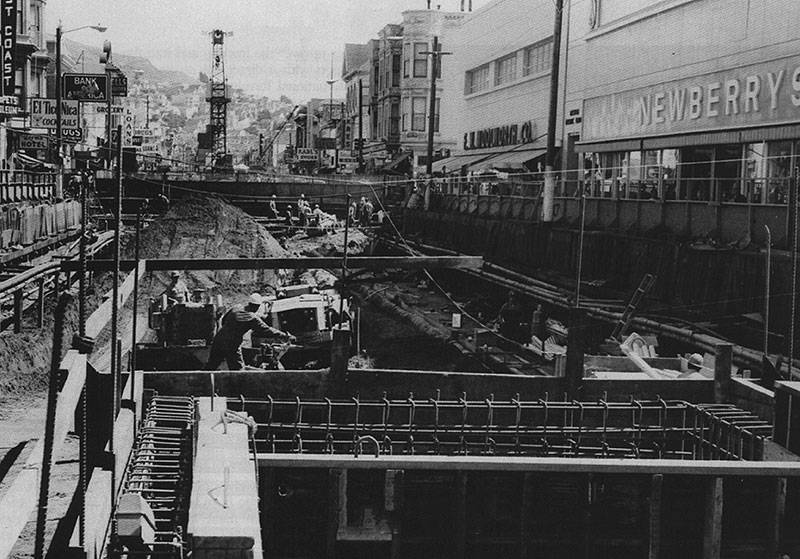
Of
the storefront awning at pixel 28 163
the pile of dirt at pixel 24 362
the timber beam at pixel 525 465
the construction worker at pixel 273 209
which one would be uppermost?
the storefront awning at pixel 28 163

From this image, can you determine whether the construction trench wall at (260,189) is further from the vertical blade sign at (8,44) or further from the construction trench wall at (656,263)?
the vertical blade sign at (8,44)

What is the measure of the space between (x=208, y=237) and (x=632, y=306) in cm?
2949

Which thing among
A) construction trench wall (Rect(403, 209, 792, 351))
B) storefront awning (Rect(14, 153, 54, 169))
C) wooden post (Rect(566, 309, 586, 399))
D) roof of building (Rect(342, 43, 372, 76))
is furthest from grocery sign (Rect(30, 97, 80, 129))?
roof of building (Rect(342, 43, 372, 76))

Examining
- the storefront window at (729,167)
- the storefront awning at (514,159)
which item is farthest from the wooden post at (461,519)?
the storefront awning at (514,159)

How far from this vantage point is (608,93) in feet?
134

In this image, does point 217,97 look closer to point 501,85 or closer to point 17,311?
point 501,85

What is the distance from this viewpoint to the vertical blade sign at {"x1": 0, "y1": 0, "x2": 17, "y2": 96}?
4091 centimetres

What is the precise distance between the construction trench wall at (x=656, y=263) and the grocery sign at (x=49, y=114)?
25477 millimetres

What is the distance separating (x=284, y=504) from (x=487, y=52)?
53.2m

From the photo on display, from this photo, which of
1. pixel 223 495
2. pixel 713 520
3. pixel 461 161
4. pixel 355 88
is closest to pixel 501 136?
pixel 461 161

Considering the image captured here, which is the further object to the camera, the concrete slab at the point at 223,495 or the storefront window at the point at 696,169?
the storefront window at the point at 696,169

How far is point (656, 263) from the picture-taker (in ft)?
93.9

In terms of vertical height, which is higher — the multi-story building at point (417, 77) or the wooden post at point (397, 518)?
the multi-story building at point (417, 77)

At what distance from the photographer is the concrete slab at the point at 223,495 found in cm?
629
